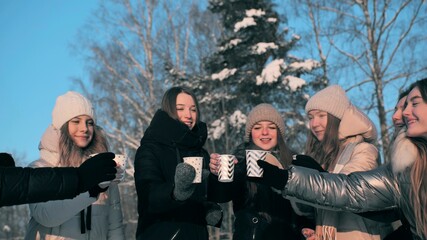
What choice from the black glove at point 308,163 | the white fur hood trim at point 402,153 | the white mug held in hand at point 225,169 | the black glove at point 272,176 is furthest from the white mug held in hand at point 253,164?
the white fur hood trim at point 402,153

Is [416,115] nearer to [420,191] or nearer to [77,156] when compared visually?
[420,191]

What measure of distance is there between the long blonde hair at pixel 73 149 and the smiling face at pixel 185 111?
74 centimetres

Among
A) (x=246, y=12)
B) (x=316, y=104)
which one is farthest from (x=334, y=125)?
(x=246, y=12)

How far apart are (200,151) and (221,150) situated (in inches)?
681

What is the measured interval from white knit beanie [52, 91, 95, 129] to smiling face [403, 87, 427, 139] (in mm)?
2689

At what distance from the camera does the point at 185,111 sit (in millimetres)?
4555

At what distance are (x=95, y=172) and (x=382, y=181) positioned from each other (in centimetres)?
181

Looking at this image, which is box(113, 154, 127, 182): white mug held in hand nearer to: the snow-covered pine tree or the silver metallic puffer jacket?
the silver metallic puffer jacket

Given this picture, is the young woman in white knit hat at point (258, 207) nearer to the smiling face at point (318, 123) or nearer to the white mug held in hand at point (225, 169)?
the smiling face at point (318, 123)

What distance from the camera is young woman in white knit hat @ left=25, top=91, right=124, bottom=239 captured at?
4055 mm

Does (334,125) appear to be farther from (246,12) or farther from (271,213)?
(246,12)

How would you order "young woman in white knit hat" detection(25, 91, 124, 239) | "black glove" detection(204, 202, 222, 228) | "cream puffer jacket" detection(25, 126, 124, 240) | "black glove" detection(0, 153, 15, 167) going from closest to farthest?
"black glove" detection(0, 153, 15, 167) → "cream puffer jacket" detection(25, 126, 124, 240) → "young woman in white knit hat" detection(25, 91, 124, 239) → "black glove" detection(204, 202, 222, 228)

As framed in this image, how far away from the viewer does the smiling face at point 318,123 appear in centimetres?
451

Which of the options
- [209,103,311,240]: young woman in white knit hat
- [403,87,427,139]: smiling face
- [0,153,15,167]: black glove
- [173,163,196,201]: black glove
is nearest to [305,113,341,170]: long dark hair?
[209,103,311,240]: young woman in white knit hat
